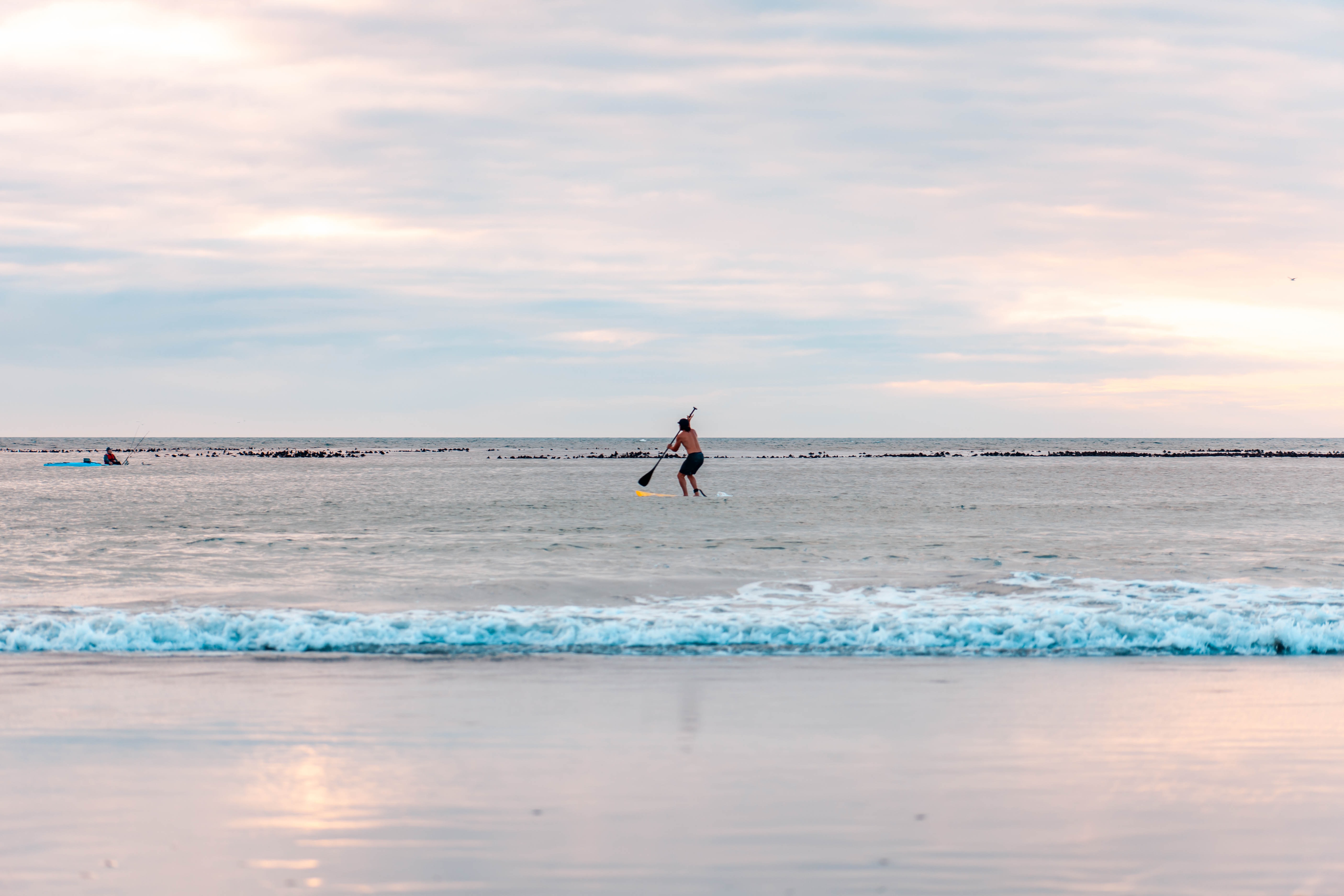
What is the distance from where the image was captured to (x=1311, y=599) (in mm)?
14250

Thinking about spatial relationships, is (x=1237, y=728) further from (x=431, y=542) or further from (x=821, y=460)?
(x=821, y=460)

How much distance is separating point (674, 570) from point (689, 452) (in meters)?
17.3

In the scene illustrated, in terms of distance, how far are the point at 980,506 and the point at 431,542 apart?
1887 centimetres

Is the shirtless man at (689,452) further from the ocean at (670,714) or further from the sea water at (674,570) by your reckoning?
the ocean at (670,714)

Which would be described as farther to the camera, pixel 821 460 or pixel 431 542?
pixel 821 460

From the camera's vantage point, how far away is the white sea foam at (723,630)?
11547 mm

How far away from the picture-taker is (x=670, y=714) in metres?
8.27

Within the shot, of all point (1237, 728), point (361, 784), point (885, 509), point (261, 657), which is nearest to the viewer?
point (361, 784)

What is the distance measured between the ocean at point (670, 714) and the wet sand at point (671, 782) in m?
0.03

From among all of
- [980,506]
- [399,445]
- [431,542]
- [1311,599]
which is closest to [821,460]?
[980,506]

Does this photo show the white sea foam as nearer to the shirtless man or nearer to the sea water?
the sea water

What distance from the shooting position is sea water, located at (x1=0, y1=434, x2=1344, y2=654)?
469 inches

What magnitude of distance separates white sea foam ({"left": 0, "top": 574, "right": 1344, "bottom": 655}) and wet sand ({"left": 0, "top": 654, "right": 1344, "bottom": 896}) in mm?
1509

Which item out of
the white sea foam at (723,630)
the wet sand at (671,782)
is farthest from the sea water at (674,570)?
the wet sand at (671,782)
